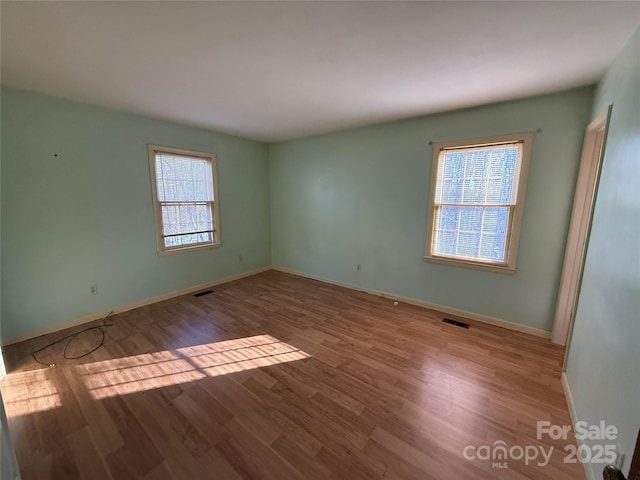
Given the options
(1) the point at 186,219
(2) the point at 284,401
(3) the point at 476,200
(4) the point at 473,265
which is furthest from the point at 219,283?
(3) the point at 476,200

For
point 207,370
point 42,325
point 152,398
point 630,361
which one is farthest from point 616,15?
point 42,325

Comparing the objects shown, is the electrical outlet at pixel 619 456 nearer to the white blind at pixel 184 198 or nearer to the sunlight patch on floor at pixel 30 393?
the sunlight patch on floor at pixel 30 393

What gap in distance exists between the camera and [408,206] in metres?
3.54

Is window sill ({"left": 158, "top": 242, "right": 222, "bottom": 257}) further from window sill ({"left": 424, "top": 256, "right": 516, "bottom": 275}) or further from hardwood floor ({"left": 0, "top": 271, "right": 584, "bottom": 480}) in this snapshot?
window sill ({"left": 424, "top": 256, "right": 516, "bottom": 275})

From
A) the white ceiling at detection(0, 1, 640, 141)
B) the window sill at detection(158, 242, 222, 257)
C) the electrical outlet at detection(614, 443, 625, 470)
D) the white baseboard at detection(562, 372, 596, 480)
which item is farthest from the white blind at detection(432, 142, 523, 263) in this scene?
the window sill at detection(158, 242, 222, 257)

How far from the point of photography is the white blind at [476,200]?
2844 mm

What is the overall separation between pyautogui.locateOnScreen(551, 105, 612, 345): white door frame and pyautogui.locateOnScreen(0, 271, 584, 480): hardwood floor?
12.6 inches

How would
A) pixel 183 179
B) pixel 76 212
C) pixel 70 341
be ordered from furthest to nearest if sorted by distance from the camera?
1. pixel 183 179
2. pixel 76 212
3. pixel 70 341

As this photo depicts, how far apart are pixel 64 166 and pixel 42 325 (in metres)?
1.78

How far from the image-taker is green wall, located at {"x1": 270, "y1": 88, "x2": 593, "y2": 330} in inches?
103

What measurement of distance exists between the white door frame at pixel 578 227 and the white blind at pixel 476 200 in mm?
502

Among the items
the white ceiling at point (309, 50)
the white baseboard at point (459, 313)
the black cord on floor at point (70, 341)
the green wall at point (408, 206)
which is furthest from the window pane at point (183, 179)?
the white baseboard at point (459, 313)

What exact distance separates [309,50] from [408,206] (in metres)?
2.35

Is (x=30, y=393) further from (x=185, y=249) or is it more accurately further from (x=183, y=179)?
(x=183, y=179)
